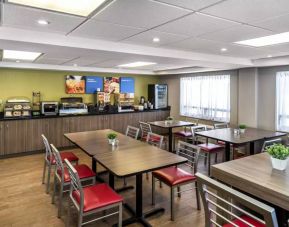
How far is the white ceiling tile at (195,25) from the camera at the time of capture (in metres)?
2.15

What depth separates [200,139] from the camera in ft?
21.2

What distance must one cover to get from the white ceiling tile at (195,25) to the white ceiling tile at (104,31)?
0.38m

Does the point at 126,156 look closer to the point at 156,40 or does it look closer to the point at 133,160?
the point at 133,160

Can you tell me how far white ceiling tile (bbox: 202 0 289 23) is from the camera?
178 centimetres

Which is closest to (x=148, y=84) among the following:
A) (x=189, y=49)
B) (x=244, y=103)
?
Answer: (x=244, y=103)

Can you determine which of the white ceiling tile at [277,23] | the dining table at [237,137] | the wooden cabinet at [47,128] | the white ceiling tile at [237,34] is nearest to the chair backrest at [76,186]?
the white ceiling tile at [237,34]

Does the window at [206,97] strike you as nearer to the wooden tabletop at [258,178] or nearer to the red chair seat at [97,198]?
the wooden tabletop at [258,178]

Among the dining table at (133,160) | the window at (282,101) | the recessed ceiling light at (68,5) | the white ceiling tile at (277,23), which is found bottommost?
the dining table at (133,160)

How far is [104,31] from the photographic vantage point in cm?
264

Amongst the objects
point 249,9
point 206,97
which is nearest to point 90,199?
point 249,9

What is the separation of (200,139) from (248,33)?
4.17 m

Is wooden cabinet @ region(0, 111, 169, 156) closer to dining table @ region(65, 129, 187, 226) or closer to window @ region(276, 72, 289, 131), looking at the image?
dining table @ region(65, 129, 187, 226)

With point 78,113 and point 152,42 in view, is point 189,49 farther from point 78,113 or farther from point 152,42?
point 78,113

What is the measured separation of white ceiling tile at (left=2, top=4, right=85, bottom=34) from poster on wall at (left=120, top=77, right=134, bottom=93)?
15.8 ft
